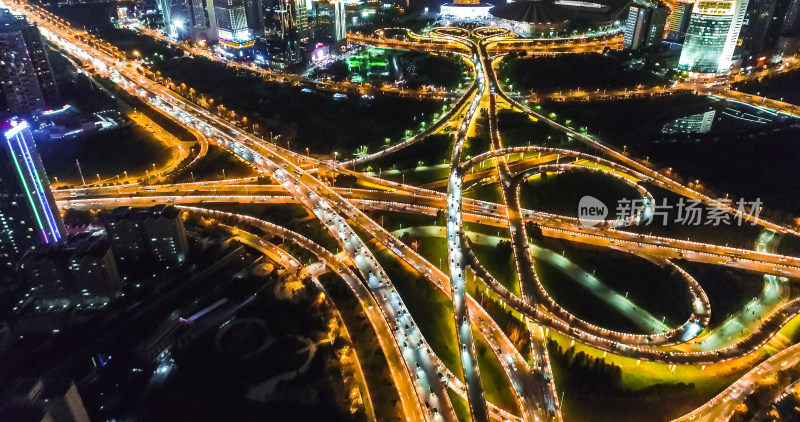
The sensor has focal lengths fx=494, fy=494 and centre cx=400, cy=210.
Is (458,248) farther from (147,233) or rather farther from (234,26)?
(234,26)

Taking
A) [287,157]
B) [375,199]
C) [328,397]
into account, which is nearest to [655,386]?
[328,397]

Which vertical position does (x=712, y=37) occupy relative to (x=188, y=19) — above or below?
below

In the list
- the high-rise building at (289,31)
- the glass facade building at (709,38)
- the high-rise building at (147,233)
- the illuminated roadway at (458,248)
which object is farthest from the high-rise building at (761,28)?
the high-rise building at (147,233)

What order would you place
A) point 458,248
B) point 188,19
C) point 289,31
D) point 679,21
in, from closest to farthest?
point 458,248
point 289,31
point 679,21
point 188,19

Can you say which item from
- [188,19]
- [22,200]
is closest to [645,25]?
[188,19]

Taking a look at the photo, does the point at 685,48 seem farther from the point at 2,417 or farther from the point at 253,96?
the point at 2,417

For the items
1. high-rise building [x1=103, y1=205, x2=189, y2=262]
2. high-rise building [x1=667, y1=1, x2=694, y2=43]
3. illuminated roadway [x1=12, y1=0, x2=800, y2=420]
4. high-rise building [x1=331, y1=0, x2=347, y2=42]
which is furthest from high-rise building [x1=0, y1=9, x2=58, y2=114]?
high-rise building [x1=667, y1=1, x2=694, y2=43]
